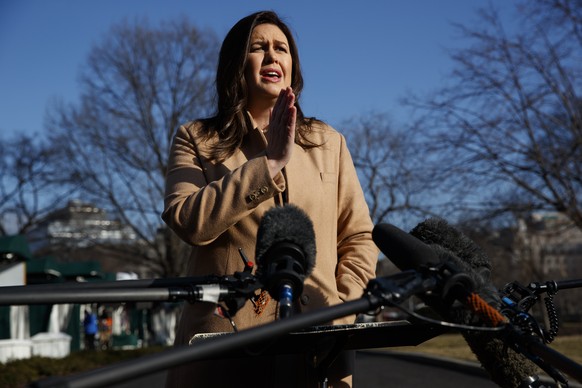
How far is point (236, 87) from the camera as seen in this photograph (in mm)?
3070

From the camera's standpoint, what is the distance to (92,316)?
3306cm

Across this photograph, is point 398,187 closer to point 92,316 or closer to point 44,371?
point 92,316

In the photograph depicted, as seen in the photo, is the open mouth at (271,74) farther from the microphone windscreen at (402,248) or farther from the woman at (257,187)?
the microphone windscreen at (402,248)

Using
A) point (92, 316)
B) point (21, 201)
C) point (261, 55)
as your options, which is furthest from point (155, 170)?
point (261, 55)

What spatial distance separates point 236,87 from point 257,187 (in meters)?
0.71

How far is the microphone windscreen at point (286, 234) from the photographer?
1875 mm

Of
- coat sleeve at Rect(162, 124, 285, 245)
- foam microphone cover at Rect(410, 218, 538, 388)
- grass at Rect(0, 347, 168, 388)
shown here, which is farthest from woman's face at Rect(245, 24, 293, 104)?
grass at Rect(0, 347, 168, 388)

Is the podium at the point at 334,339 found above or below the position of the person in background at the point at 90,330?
below

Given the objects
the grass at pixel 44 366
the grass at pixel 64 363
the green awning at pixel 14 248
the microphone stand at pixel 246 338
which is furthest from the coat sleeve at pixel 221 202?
the green awning at pixel 14 248

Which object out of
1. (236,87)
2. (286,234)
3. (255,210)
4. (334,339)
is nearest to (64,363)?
(236,87)

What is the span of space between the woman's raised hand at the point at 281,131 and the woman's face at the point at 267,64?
60 cm

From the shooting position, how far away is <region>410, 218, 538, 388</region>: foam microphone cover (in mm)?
1909

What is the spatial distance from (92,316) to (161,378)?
1682 centimetres

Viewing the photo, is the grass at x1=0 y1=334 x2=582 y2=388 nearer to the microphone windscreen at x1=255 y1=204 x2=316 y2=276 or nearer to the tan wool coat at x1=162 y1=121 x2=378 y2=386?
the tan wool coat at x1=162 y1=121 x2=378 y2=386
